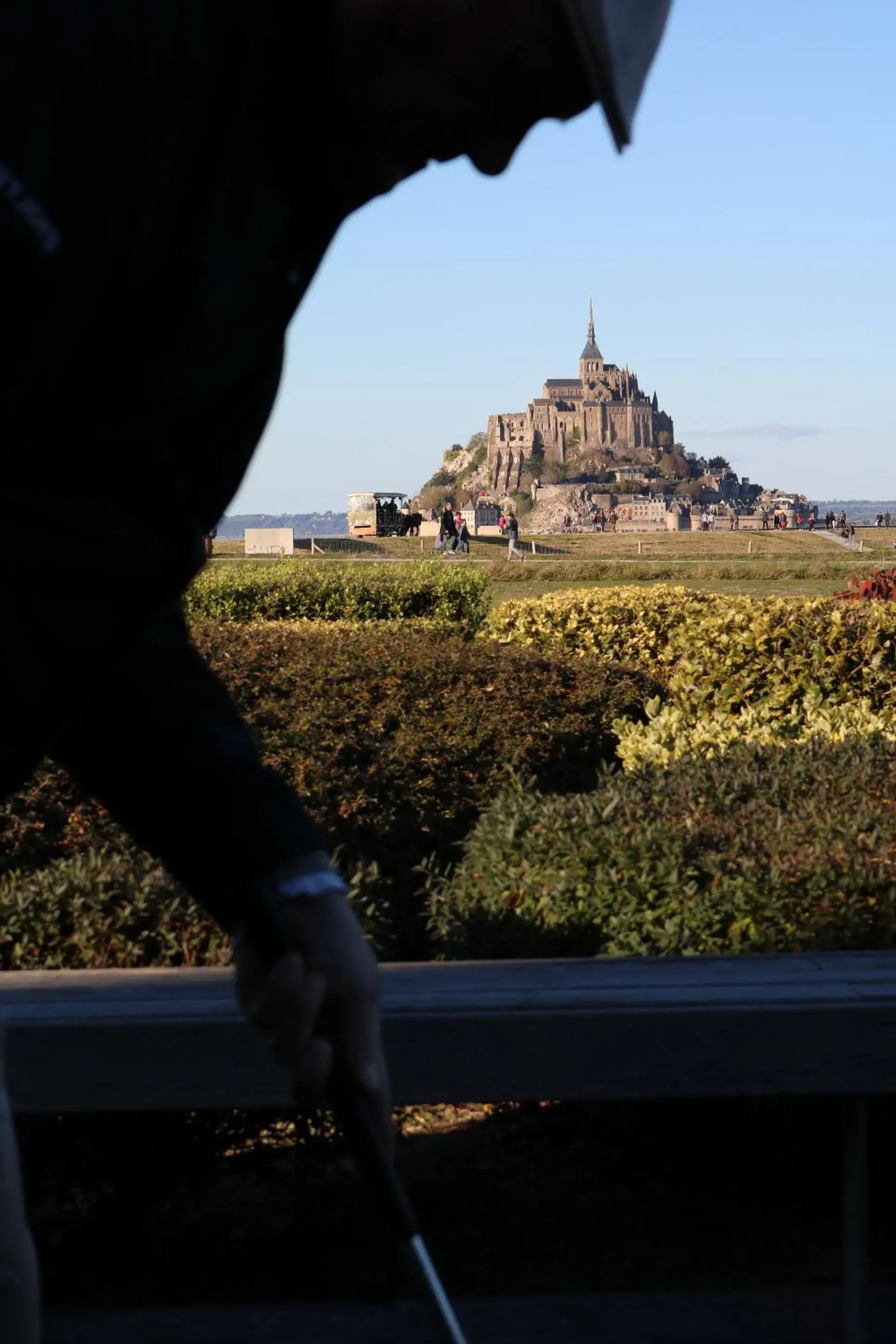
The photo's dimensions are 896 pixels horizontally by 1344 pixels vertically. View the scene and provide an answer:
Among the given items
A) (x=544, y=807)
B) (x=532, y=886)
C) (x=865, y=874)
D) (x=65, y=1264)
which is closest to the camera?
(x=65, y=1264)

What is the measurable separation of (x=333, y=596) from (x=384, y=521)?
37203 mm

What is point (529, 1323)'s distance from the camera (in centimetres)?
268

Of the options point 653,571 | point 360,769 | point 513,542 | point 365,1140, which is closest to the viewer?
point 365,1140

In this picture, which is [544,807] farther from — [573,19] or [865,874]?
[573,19]

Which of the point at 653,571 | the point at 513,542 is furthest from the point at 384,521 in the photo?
the point at 653,571

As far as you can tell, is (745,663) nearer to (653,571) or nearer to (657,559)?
(653,571)

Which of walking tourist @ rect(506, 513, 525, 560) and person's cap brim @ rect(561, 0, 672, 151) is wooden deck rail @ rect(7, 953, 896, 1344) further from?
walking tourist @ rect(506, 513, 525, 560)

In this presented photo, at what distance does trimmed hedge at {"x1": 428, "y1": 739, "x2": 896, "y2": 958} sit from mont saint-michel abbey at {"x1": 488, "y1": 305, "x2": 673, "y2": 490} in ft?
433

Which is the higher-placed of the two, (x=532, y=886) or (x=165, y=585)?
(x=165, y=585)

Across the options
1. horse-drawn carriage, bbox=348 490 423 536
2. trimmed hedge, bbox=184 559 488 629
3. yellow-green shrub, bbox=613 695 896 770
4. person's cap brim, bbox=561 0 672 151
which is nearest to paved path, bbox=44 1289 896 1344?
person's cap brim, bbox=561 0 672 151

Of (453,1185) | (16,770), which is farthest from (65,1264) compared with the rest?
(16,770)

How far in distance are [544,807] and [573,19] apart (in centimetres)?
312

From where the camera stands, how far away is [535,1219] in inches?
119

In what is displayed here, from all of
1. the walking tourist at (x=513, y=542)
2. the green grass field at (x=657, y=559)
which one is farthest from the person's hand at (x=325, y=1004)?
the walking tourist at (x=513, y=542)
